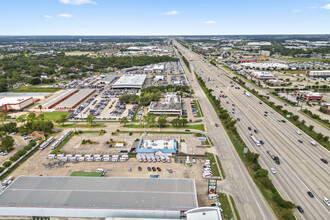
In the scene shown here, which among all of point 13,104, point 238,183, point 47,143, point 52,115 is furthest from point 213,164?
point 13,104

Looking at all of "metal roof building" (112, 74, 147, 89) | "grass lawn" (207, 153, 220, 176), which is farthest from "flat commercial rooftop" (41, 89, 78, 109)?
"grass lawn" (207, 153, 220, 176)

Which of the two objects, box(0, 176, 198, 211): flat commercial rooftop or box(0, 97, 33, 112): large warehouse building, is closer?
box(0, 176, 198, 211): flat commercial rooftop

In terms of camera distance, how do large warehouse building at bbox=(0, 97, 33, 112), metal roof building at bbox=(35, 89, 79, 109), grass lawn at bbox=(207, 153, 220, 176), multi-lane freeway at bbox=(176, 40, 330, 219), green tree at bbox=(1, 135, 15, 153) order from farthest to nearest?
metal roof building at bbox=(35, 89, 79, 109) → large warehouse building at bbox=(0, 97, 33, 112) → green tree at bbox=(1, 135, 15, 153) → grass lawn at bbox=(207, 153, 220, 176) → multi-lane freeway at bbox=(176, 40, 330, 219)

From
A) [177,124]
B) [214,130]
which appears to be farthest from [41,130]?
[214,130]

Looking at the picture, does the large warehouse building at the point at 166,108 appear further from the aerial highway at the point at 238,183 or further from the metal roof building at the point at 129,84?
the metal roof building at the point at 129,84

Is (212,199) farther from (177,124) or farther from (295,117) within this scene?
(295,117)

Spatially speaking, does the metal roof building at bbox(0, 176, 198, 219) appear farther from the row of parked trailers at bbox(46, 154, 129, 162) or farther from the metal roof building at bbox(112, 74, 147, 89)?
the metal roof building at bbox(112, 74, 147, 89)

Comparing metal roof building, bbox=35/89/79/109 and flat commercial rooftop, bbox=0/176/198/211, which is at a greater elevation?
metal roof building, bbox=35/89/79/109
